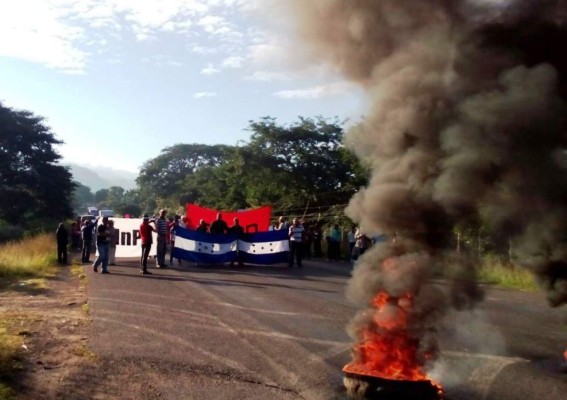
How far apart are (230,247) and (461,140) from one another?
14.4m

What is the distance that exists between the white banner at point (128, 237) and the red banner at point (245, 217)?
226cm

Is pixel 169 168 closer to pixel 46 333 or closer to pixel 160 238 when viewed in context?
pixel 160 238

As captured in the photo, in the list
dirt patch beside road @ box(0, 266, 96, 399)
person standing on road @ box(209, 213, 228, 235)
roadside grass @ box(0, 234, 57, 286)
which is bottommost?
dirt patch beside road @ box(0, 266, 96, 399)

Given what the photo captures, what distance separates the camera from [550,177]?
614cm

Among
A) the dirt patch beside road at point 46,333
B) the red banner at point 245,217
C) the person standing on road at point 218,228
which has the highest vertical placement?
the red banner at point 245,217

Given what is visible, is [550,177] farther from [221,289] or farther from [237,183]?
[237,183]

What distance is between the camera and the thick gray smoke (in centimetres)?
608

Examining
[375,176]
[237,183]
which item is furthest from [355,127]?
[237,183]

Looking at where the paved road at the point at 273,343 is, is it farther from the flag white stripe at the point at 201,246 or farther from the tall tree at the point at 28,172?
the tall tree at the point at 28,172

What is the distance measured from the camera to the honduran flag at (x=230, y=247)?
764 inches

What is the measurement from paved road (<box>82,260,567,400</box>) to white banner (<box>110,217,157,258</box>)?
688 centimetres

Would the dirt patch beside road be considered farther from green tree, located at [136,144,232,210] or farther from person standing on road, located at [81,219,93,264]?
green tree, located at [136,144,232,210]

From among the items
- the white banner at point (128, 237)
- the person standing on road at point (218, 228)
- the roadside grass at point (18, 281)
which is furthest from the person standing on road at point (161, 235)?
the roadside grass at point (18, 281)

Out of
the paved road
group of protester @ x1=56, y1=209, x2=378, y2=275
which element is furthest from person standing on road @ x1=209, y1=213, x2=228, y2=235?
the paved road
